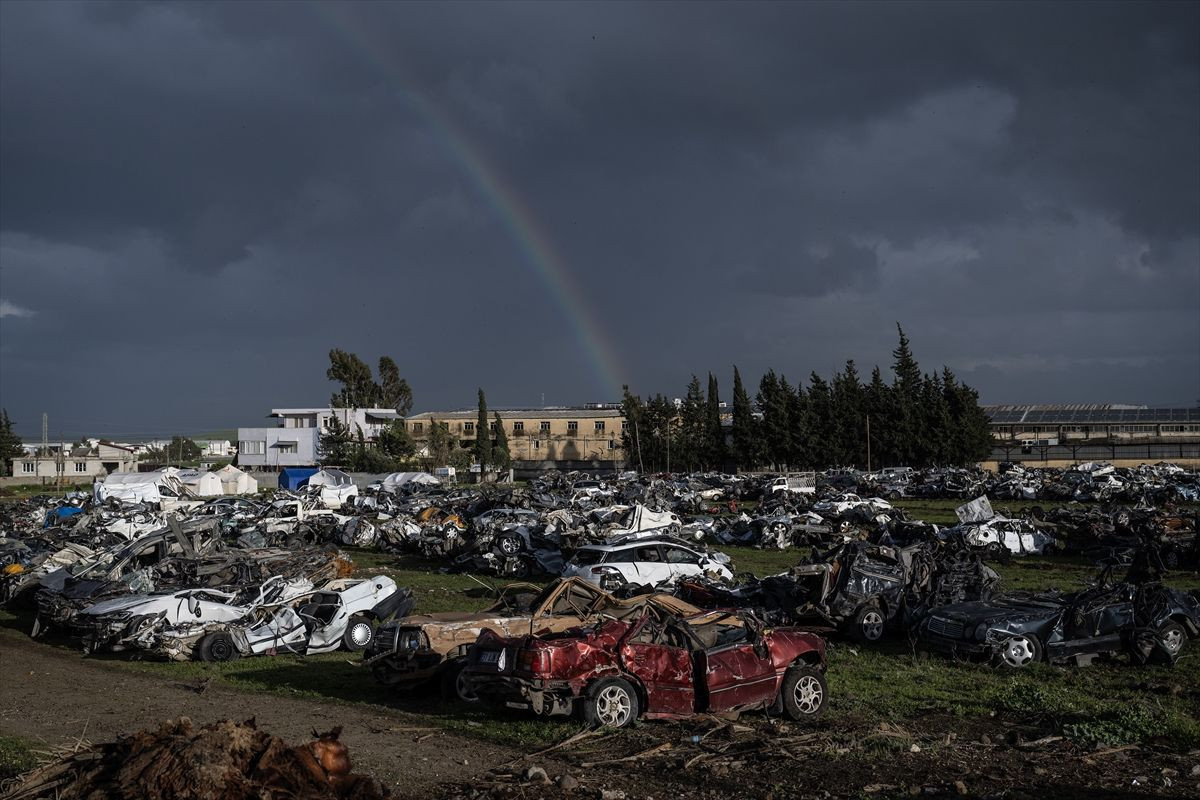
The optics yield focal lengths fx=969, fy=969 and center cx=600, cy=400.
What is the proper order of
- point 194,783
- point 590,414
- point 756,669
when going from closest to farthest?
point 194,783, point 756,669, point 590,414

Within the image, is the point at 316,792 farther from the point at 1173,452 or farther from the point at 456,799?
the point at 1173,452

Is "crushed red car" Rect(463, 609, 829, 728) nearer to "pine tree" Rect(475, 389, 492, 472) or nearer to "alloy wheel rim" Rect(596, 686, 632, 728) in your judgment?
"alloy wheel rim" Rect(596, 686, 632, 728)

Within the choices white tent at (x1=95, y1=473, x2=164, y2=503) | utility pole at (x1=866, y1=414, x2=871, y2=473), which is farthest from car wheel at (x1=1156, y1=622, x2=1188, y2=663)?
utility pole at (x1=866, y1=414, x2=871, y2=473)

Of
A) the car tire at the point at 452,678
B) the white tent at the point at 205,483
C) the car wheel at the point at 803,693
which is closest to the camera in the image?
the car wheel at the point at 803,693

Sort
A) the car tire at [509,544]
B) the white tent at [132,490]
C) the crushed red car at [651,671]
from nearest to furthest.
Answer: the crushed red car at [651,671] < the car tire at [509,544] < the white tent at [132,490]

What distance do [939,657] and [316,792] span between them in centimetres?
1068

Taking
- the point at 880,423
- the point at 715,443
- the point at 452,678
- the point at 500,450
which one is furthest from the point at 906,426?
the point at 452,678

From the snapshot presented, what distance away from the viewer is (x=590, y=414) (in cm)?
13150

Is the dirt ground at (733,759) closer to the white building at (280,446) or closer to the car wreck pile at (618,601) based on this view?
the car wreck pile at (618,601)

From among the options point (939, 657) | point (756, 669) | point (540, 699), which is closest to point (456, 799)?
point (540, 699)

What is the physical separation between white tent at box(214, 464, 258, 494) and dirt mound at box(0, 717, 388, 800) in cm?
7214

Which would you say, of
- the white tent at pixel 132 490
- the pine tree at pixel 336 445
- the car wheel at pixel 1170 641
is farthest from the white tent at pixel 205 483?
the car wheel at pixel 1170 641

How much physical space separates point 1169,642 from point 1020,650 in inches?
91.2

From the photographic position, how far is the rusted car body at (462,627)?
12.4 meters
